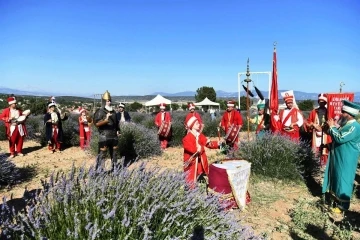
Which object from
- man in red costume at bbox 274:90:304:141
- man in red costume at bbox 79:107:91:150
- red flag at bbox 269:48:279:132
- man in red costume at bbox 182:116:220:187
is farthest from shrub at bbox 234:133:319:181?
man in red costume at bbox 79:107:91:150

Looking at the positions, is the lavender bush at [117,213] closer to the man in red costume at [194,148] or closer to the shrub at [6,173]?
the man in red costume at [194,148]

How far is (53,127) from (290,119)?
7.46m

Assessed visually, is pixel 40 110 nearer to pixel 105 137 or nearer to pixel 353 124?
pixel 105 137

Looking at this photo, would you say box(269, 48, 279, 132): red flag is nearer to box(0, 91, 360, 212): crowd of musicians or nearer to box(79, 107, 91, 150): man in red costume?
box(0, 91, 360, 212): crowd of musicians

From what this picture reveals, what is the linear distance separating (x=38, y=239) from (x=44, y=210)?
0.70ft

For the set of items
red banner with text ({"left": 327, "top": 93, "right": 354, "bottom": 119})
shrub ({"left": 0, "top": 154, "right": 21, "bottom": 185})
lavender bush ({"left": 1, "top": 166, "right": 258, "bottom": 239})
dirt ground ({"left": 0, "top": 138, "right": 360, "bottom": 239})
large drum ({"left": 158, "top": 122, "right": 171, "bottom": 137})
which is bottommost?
dirt ground ({"left": 0, "top": 138, "right": 360, "bottom": 239})

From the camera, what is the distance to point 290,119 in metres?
7.84

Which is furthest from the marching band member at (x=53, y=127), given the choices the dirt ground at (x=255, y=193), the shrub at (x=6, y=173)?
the shrub at (x=6, y=173)

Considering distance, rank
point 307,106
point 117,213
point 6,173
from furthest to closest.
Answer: point 307,106 < point 6,173 < point 117,213

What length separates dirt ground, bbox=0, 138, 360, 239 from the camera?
4383 mm

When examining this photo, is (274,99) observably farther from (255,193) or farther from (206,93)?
(206,93)

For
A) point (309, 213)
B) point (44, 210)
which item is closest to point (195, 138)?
point (309, 213)

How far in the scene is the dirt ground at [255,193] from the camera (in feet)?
14.4

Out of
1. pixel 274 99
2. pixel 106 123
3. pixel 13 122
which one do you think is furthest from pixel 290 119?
pixel 13 122
